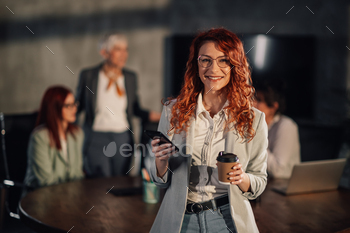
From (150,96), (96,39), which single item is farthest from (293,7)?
(96,39)

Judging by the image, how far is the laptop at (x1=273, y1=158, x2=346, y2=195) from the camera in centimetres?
196

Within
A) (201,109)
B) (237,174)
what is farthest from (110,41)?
(237,174)

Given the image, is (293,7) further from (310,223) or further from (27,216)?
(27,216)

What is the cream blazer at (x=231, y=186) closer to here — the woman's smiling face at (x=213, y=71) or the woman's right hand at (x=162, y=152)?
the woman's right hand at (x=162, y=152)

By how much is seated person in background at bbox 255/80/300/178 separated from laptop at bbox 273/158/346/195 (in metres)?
0.39

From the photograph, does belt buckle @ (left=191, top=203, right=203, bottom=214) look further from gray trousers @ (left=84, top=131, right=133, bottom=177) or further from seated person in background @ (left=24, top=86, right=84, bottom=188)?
gray trousers @ (left=84, top=131, right=133, bottom=177)

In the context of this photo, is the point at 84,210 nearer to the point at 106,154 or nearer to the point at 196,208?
the point at 196,208

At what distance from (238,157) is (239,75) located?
0.29m

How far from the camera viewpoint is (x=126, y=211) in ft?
5.74

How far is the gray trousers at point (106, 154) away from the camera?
3426 mm

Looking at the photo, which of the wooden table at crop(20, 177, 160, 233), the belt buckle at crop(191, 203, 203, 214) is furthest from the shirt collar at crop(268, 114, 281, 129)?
the belt buckle at crop(191, 203, 203, 214)

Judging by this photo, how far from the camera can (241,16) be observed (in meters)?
4.66

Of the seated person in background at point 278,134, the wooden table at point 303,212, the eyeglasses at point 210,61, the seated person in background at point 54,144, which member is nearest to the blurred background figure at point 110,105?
the seated person in background at point 54,144

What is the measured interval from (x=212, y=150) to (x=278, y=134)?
1.46 m
